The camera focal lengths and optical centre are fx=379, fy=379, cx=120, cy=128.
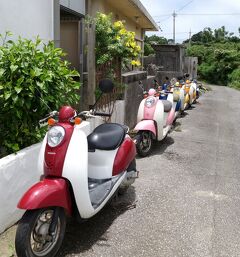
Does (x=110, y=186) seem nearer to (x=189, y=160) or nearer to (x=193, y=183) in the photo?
(x=193, y=183)

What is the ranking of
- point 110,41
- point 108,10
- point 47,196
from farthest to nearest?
point 108,10
point 110,41
point 47,196

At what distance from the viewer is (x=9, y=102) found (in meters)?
3.75

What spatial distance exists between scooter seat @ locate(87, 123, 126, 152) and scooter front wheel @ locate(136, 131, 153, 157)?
2.06 metres

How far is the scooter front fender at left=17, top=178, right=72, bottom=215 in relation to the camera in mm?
2889

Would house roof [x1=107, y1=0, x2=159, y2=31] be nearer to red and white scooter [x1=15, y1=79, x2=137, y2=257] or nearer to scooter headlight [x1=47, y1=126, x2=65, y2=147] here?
red and white scooter [x1=15, y1=79, x2=137, y2=257]

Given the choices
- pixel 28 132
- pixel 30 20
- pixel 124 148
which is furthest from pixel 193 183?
pixel 30 20

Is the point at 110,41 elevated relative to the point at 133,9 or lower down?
lower down

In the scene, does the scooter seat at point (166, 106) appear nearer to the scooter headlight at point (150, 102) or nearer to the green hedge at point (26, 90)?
the scooter headlight at point (150, 102)

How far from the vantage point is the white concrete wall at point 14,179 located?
Result: 347 cm

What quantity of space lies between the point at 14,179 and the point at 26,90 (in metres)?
0.88

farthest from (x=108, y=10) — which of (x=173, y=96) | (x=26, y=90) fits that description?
(x=26, y=90)

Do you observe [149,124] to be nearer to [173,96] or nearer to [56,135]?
[173,96]

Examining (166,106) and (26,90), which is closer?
(26,90)

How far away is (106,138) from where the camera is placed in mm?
4117
